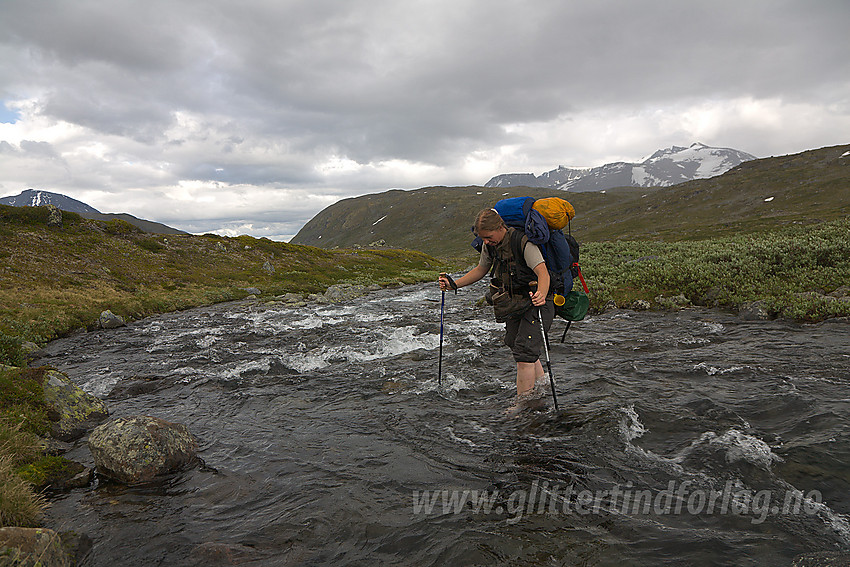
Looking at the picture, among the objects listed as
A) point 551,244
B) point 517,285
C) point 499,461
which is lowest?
point 499,461

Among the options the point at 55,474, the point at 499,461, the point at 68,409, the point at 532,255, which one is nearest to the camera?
the point at 55,474

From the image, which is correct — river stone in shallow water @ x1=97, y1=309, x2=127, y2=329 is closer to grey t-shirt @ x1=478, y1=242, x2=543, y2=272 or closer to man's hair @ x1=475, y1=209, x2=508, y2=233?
man's hair @ x1=475, y1=209, x2=508, y2=233

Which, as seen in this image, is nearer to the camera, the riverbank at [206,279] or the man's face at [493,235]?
the man's face at [493,235]

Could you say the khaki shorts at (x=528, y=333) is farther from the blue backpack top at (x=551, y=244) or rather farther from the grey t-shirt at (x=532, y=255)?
the grey t-shirt at (x=532, y=255)

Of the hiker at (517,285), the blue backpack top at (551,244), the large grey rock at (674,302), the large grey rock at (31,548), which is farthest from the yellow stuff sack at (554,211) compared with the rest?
the large grey rock at (674,302)

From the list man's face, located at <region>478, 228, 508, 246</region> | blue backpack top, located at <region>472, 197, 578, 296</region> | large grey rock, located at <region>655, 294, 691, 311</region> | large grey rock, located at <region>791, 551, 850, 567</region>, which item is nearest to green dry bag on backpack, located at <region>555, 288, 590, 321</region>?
blue backpack top, located at <region>472, 197, 578, 296</region>

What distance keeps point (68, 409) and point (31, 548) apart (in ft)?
20.1

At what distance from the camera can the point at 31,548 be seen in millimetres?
4043

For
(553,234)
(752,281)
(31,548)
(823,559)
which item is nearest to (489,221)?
(553,234)

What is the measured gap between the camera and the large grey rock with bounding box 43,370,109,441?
27.4ft

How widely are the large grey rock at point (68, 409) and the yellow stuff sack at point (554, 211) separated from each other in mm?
10604

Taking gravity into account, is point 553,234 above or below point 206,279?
above

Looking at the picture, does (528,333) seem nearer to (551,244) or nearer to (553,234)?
(551,244)

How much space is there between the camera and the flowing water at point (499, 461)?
4.92 m
